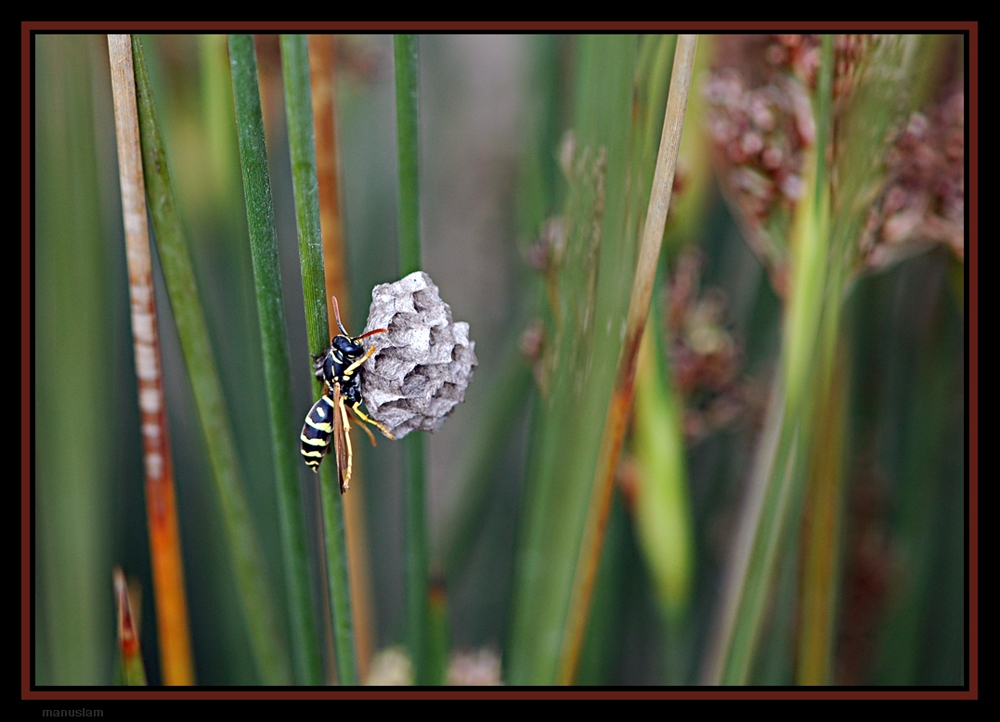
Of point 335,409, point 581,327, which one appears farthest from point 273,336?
point 581,327

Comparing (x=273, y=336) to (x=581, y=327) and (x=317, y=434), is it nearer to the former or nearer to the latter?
(x=317, y=434)

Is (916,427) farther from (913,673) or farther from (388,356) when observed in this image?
(388,356)

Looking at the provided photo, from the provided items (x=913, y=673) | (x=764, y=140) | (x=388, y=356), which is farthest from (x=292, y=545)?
(x=913, y=673)

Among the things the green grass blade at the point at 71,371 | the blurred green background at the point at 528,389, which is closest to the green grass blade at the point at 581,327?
the blurred green background at the point at 528,389

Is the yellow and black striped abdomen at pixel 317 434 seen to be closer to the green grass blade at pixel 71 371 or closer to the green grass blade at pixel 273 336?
the green grass blade at pixel 273 336

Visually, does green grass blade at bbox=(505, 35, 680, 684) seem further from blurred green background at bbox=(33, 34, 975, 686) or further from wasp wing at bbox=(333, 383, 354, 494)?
wasp wing at bbox=(333, 383, 354, 494)

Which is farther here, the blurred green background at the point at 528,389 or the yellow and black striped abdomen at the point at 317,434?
the blurred green background at the point at 528,389

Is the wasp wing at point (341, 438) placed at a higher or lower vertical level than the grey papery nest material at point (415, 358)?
lower
